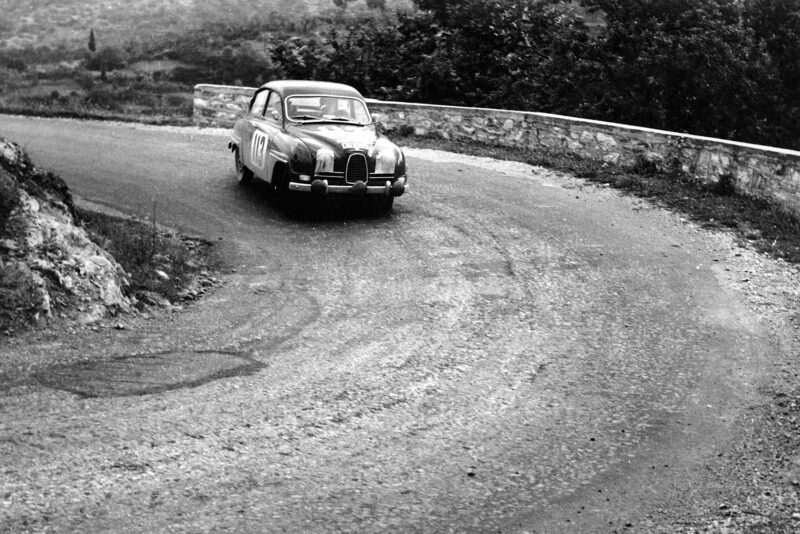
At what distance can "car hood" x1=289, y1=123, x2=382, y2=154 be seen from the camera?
41.3ft

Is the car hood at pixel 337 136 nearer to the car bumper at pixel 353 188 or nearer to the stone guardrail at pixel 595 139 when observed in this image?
the car bumper at pixel 353 188

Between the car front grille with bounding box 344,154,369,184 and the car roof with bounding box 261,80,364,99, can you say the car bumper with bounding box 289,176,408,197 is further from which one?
the car roof with bounding box 261,80,364,99

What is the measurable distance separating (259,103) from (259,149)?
1201mm

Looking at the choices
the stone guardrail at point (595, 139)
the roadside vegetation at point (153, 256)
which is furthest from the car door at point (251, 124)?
the stone guardrail at point (595, 139)

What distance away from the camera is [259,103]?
47.3 feet

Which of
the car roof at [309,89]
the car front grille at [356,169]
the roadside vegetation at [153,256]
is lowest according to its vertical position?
the roadside vegetation at [153,256]

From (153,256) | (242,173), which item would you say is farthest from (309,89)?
(153,256)

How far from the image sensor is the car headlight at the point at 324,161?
12.4 m

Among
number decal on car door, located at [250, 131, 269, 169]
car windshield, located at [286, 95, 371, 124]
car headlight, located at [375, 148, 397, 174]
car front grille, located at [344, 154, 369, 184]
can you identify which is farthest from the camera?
car windshield, located at [286, 95, 371, 124]

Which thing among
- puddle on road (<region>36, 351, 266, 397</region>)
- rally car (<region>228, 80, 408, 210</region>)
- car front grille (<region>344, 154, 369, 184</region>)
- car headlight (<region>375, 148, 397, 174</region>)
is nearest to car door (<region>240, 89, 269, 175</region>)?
rally car (<region>228, 80, 408, 210</region>)

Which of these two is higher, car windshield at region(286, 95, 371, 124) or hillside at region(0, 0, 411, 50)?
hillside at region(0, 0, 411, 50)

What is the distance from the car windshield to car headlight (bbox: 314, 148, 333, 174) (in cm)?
108

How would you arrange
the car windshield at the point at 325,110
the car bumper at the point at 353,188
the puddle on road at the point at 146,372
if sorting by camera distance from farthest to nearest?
1. the car windshield at the point at 325,110
2. the car bumper at the point at 353,188
3. the puddle on road at the point at 146,372

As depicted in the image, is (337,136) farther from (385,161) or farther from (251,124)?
(251,124)
